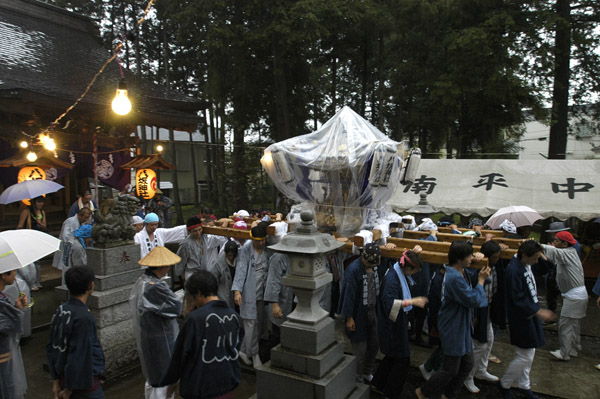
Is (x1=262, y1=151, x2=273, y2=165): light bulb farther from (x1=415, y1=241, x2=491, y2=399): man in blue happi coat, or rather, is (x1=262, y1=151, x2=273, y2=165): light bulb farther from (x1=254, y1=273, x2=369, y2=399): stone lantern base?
(x1=415, y1=241, x2=491, y2=399): man in blue happi coat

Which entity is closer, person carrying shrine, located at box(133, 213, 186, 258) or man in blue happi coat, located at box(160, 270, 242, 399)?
man in blue happi coat, located at box(160, 270, 242, 399)

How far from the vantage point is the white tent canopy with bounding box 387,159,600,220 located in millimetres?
9414

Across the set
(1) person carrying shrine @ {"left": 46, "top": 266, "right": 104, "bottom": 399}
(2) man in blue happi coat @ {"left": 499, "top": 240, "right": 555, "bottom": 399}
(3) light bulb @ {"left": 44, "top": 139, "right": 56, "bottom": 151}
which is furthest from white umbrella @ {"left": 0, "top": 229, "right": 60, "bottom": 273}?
(3) light bulb @ {"left": 44, "top": 139, "right": 56, "bottom": 151}

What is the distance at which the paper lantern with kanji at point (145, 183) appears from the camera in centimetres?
1016

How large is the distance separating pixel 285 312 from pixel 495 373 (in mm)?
3220

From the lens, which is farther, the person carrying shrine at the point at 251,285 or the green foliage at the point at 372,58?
the green foliage at the point at 372,58

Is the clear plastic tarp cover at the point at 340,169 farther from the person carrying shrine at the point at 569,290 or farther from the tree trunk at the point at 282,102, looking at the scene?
the tree trunk at the point at 282,102

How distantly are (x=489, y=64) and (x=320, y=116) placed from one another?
35.8 ft

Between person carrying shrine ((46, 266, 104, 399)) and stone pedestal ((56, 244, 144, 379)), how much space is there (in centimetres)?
171

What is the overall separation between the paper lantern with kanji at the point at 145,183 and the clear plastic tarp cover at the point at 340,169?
18.5 ft

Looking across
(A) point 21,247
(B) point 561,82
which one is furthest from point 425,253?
(B) point 561,82

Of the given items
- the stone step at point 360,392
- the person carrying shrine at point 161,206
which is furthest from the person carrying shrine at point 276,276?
the person carrying shrine at point 161,206

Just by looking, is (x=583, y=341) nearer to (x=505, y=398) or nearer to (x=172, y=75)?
(x=505, y=398)

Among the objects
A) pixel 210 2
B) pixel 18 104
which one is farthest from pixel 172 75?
pixel 18 104
